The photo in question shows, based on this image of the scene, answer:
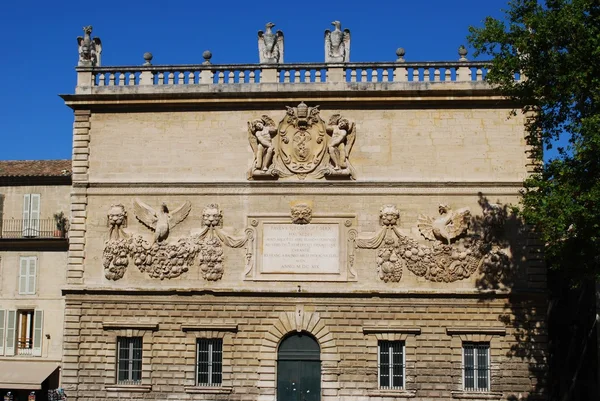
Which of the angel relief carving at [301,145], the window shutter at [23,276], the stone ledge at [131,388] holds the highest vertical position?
the angel relief carving at [301,145]

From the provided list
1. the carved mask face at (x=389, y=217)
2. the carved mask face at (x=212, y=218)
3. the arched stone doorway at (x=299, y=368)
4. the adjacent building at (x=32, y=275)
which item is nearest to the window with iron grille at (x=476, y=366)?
the carved mask face at (x=389, y=217)

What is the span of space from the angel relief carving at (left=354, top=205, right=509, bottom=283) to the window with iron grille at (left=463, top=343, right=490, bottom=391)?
1.86 meters

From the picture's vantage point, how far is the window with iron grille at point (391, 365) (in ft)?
71.9

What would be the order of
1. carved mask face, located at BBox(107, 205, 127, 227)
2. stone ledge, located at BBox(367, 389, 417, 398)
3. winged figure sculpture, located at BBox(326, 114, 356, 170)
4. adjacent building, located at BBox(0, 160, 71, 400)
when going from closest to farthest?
stone ledge, located at BBox(367, 389, 417, 398) < winged figure sculpture, located at BBox(326, 114, 356, 170) < carved mask face, located at BBox(107, 205, 127, 227) < adjacent building, located at BBox(0, 160, 71, 400)

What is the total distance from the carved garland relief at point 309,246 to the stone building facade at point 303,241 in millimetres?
38


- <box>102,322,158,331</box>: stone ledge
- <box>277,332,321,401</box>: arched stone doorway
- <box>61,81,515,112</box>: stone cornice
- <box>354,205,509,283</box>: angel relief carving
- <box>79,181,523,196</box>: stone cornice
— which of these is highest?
<box>61,81,515,112</box>: stone cornice

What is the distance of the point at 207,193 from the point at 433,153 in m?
6.18

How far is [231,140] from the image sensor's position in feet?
75.6

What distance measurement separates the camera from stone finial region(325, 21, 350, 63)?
23.1m

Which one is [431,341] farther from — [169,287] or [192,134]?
[192,134]

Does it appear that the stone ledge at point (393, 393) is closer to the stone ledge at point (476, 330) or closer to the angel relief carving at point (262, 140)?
the stone ledge at point (476, 330)

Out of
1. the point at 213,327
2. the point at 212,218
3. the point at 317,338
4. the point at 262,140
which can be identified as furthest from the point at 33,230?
the point at 317,338

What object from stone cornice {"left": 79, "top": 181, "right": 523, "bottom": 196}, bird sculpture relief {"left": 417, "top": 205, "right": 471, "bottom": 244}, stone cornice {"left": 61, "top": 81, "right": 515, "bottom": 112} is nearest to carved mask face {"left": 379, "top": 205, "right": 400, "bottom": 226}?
stone cornice {"left": 79, "top": 181, "right": 523, "bottom": 196}

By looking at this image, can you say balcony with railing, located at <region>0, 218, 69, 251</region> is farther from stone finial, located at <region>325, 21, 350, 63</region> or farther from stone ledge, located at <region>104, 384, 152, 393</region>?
stone finial, located at <region>325, 21, 350, 63</region>
